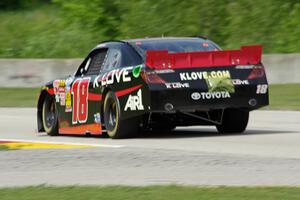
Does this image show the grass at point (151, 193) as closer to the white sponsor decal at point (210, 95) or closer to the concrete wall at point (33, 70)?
the white sponsor decal at point (210, 95)

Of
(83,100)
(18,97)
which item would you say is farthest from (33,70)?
(83,100)

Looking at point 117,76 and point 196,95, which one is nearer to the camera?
point 196,95

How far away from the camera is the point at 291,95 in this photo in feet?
75.1

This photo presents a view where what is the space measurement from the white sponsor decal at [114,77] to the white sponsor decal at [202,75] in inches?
31.6

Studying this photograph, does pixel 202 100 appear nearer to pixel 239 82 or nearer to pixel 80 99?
pixel 239 82

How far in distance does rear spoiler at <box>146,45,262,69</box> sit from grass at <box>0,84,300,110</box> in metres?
6.15

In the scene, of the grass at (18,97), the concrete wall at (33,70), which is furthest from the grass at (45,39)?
the grass at (18,97)

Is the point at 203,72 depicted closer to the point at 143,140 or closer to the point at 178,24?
the point at 143,140

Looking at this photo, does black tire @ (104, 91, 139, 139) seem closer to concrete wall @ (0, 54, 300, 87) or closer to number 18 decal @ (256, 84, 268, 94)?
number 18 decal @ (256, 84, 268, 94)

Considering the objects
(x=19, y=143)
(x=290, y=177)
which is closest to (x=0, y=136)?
(x=19, y=143)

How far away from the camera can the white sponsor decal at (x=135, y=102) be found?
13.4 meters

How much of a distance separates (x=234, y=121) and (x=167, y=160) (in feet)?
11.9

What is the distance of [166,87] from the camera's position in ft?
43.7

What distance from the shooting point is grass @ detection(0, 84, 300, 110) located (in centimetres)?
2095
